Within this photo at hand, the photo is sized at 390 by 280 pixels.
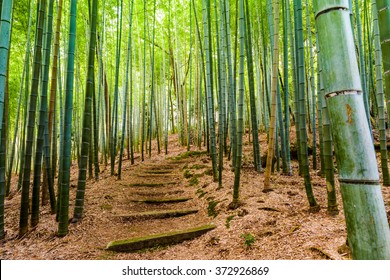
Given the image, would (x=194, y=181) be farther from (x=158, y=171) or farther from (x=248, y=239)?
(x=248, y=239)

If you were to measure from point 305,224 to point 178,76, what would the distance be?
6.13 meters

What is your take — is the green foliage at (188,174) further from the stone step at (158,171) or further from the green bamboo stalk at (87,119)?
the green bamboo stalk at (87,119)

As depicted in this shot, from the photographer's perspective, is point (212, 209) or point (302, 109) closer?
point (302, 109)

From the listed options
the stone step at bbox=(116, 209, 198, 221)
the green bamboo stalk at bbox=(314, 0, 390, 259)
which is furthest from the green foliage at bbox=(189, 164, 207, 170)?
the green bamboo stalk at bbox=(314, 0, 390, 259)

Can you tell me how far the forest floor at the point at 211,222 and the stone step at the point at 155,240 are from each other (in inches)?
2.1

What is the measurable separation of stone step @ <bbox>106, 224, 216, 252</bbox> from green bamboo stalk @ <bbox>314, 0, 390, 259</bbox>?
1.87m

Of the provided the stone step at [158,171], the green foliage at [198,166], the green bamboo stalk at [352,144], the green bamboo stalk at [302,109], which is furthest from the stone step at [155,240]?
the stone step at [158,171]

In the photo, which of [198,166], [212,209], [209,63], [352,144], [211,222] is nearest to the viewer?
[352,144]

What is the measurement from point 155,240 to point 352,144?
6.74 ft

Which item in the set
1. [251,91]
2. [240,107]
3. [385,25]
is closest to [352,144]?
[385,25]

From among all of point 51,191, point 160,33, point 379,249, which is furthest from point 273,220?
point 160,33

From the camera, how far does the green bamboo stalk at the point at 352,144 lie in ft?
2.15

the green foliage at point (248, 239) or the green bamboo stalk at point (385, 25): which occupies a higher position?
the green bamboo stalk at point (385, 25)

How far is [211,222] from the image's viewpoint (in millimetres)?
2580
